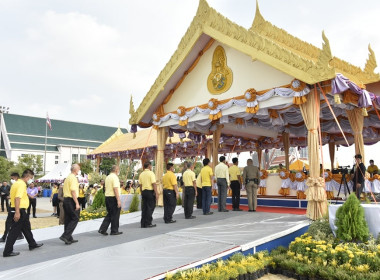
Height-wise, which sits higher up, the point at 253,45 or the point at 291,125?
the point at 253,45

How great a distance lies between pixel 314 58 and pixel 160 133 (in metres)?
5.99

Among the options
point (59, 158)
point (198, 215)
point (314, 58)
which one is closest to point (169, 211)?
point (198, 215)

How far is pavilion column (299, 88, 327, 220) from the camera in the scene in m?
7.25

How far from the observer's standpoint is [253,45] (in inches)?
333

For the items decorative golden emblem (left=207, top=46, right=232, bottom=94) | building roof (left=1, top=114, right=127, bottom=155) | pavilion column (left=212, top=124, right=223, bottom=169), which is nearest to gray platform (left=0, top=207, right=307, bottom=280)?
pavilion column (left=212, top=124, right=223, bottom=169)

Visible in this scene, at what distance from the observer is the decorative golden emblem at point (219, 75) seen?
32.0 feet

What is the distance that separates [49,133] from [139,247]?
174ft

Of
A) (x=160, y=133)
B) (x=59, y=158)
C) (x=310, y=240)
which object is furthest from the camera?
(x=59, y=158)

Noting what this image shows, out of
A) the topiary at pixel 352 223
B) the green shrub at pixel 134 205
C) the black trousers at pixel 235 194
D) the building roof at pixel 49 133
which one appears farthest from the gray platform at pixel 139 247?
the building roof at pixel 49 133

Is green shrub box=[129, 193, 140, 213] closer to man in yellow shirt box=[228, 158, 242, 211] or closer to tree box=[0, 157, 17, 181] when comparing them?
man in yellow shirt box=[228, 158, 242, 211]

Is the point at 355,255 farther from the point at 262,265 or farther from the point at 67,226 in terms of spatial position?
the point at 67,226

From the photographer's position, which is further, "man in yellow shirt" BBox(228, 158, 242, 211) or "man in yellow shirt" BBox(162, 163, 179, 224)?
"man in yellow shirt" BBox(228, 158, 242, 211)

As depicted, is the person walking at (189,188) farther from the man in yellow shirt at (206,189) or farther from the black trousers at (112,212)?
the black trousers at (112,212)

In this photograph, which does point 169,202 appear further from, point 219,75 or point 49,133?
point 49,133
